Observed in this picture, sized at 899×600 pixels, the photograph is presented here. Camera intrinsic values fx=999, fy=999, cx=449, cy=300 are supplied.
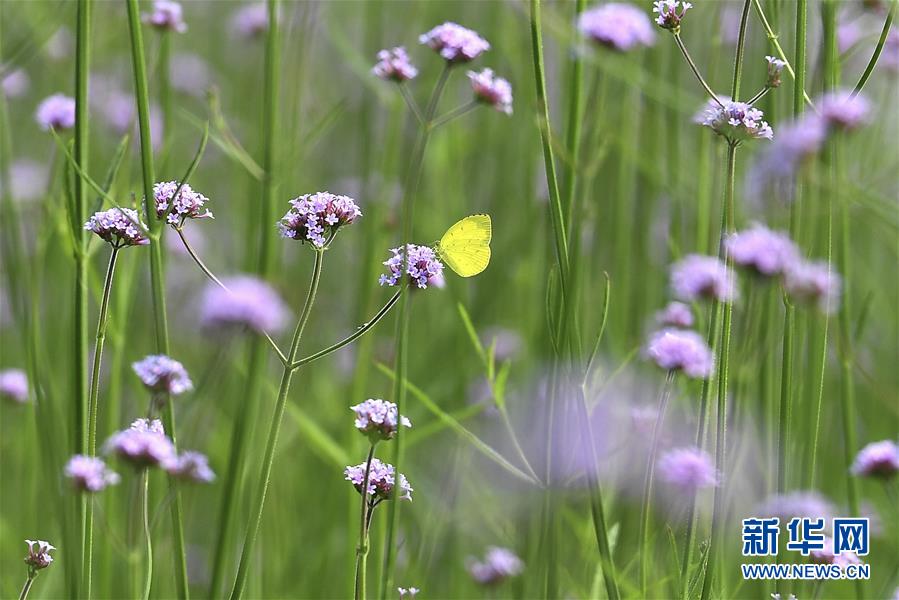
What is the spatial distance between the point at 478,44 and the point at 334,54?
241 centimetres

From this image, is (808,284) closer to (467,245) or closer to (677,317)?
(467,245)

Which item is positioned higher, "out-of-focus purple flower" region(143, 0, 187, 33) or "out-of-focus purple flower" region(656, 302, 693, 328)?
"out-of-focus purple flower" region(143, 0, 187, 33)

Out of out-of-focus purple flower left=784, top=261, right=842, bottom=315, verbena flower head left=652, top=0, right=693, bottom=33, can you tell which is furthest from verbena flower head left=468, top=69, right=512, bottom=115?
out-of-focus purple flower left=784, top=261, right=842, bottom=315

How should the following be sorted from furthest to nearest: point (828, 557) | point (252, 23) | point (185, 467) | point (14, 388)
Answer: point (252, 23), point (14, 388), point (828, 557), point (185, 467)

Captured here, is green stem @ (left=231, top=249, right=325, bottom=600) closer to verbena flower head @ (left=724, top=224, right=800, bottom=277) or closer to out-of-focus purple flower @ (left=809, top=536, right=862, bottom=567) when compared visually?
verbena flower head @ (left=724, top=224, right=800, bottom=277)

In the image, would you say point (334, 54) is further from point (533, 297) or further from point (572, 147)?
point (572, 147)

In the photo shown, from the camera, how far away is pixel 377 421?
72 centimetres

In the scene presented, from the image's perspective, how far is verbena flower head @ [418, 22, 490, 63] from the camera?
35.3 inches

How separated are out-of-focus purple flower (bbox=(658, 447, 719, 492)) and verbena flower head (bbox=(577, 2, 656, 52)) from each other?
0.33 m

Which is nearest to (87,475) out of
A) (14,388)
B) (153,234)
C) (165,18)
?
(153,234)

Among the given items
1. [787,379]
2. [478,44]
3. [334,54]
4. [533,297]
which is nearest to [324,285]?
[533,297]

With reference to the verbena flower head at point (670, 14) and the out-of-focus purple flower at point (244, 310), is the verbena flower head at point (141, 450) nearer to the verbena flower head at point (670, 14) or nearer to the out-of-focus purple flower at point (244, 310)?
the out-of-focus purple flower at point (244, 310)

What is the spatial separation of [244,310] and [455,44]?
18.0 inches

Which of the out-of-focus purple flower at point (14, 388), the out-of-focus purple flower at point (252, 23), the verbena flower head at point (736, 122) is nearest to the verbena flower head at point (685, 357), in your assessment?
the verbena flower head at point (736, 122)
